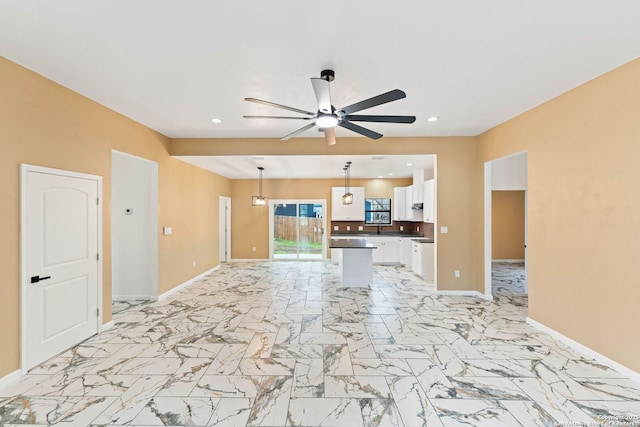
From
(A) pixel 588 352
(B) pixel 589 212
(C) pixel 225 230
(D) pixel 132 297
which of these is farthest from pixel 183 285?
(B) pixel 589 212

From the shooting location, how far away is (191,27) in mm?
2072

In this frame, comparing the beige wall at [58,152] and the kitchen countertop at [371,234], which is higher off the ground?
the beige wall at [58,152]

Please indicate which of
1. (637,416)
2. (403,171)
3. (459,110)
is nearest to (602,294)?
(637,416)

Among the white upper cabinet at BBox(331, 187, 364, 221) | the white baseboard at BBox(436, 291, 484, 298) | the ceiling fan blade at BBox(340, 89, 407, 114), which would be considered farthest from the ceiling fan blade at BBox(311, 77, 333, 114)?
the white upper cabinet at BBox(331, 187, 364, 221)

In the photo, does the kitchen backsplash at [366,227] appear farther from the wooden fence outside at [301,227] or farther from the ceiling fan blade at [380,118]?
the ceiling fan blade at [380,118]

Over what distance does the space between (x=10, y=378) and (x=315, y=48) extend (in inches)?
155

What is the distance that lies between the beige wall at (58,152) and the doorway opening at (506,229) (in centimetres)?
569

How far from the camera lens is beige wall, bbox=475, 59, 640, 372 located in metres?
2.54

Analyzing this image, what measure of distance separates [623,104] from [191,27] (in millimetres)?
3813

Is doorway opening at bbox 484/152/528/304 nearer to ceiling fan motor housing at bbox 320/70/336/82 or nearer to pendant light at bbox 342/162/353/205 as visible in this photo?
pendant light at bbox 342/162/353/205

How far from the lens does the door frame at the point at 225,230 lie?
Result: 848 cm

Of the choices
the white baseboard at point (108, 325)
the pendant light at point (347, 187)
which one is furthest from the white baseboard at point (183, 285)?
the pendant light at point (347, 187)

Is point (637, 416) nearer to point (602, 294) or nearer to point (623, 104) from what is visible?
point (602, 294)

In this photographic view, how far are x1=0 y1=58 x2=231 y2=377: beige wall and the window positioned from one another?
5498 millimetres
